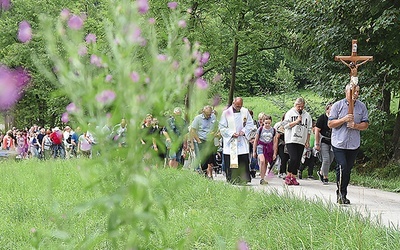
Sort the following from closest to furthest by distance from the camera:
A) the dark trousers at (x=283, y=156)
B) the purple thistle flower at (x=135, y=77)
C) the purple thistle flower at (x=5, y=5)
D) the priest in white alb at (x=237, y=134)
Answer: the purple thistle flower at (x=135, y=77) < the purple thistle flower at (x=5, y=5) < the priest in white alb at (x=237, y=134) < the dark trousers at (x=283, y=156)

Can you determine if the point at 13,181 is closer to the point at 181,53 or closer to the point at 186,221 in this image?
the point at 186,221

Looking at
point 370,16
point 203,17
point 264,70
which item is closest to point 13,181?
point 370,16

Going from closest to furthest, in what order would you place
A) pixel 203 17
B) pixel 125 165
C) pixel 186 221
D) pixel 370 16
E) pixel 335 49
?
pixel 125 165, pixel 186 221, pixel 370 16, pixel 335 49, pixel 203 17

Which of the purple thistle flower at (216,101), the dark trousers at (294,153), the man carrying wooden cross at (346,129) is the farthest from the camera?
the dark trousers at (294,153)

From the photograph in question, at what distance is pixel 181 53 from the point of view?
2.43m

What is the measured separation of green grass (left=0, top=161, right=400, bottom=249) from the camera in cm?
199

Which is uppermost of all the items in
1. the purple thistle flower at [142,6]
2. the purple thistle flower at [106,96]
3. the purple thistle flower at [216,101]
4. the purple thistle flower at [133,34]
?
the purple thistle flower at [142,6]

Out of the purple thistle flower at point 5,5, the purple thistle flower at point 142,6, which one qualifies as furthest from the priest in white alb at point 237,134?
the purple thistle flower at point 142,6

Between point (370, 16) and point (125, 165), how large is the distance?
14918 mm

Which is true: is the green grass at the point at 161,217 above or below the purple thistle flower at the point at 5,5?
below

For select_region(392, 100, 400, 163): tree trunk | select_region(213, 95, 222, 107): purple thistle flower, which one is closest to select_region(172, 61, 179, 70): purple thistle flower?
select_region(213, 95, 222, 107): purple thistle flower

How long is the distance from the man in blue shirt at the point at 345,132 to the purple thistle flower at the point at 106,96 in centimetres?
749

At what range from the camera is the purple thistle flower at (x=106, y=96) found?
1.98 meters

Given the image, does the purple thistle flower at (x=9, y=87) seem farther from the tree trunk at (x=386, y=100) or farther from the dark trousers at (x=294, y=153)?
the tree trunk at (x=386, y=100)
